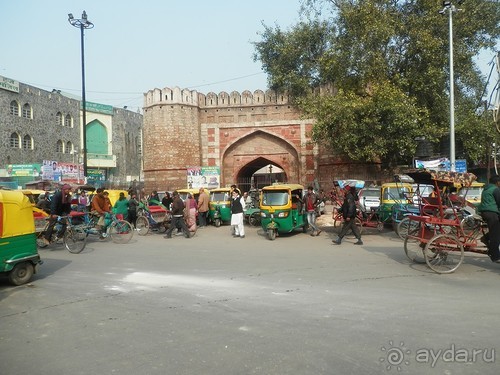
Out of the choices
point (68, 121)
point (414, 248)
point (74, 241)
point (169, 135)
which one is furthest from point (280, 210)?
point (68, 121)

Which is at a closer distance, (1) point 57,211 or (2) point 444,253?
(2) point 444,253

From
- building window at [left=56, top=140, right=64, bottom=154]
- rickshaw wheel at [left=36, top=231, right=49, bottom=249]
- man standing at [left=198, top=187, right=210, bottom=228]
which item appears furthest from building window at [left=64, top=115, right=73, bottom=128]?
rickshaw wheel at [left=36, top=231, right=49, bottom=249]

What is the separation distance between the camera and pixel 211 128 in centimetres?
2600

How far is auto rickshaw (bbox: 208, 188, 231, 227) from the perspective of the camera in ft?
52.5

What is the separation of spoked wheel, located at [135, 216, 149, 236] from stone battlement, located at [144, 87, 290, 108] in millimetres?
12636

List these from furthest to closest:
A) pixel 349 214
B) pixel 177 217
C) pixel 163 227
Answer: pixel 163 227, pixel 177 217, pixel 349 214

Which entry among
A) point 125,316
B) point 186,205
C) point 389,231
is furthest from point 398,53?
point 125,316

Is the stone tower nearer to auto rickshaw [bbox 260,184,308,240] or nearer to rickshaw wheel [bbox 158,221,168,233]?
rickshaw wheel [bbox 158,221,168,233]

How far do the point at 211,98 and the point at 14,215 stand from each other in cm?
2088

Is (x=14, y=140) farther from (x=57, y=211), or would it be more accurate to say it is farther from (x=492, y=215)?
(x=492, y=215)

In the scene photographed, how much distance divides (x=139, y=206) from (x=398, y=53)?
39.2ft

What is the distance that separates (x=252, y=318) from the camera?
14.3 feet

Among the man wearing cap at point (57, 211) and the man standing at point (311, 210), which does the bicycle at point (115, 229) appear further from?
the man standing at point (311, 210)

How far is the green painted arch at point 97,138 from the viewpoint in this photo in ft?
121
